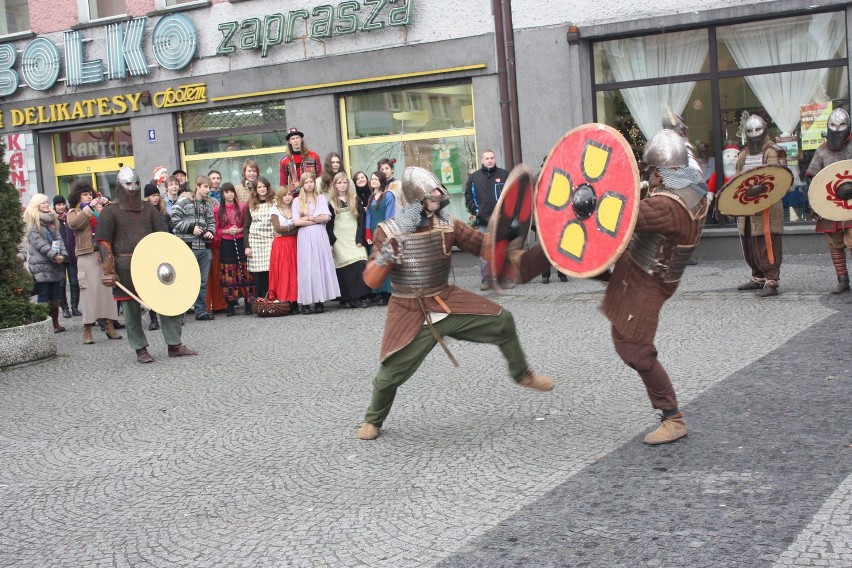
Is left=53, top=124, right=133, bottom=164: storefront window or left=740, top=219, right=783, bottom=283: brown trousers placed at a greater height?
left=53, top=124, right=133, bottom=164: storefront window

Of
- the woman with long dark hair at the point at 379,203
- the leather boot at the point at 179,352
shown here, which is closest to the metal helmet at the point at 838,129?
the woman with long dark hair at the point at 379,203

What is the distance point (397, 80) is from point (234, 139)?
3489 mm

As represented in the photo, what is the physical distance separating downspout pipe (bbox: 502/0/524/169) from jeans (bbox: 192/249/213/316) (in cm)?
479

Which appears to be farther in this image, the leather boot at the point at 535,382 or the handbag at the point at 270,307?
the handbag at the point at 270,307

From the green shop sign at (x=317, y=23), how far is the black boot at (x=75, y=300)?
17.2 ft

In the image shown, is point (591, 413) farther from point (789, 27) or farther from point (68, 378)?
point (789, 27)

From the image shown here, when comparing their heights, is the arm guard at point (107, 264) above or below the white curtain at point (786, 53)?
below

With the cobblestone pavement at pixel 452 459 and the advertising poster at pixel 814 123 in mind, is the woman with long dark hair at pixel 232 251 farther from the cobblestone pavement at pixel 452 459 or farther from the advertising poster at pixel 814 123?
the advertising poster at pixel 814 123

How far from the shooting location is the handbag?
41.0 ft

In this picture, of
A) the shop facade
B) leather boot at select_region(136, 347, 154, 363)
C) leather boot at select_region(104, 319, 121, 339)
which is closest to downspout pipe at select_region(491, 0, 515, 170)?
the shop facade

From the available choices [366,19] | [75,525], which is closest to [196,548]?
[75,525]

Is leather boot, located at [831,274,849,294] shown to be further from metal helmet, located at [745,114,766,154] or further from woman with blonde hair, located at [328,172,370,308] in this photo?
woman with blonde hair, located at [328,172,370,308]

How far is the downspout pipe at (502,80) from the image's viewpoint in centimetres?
1497

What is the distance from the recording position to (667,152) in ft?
18.3
